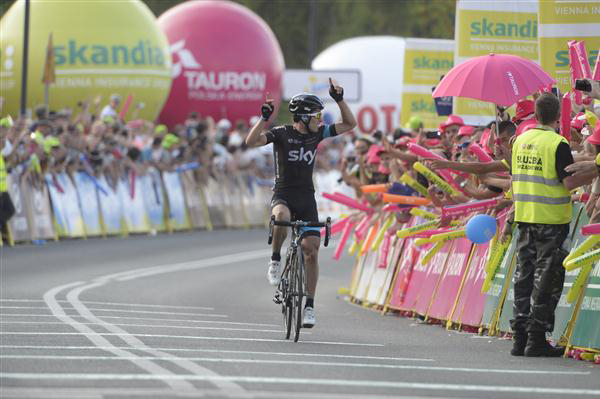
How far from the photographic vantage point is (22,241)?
1038 inches

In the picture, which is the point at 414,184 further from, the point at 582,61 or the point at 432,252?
the point at 582,61

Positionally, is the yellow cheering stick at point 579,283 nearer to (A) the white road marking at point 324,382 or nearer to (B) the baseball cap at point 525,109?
(B) the baseball cap at point 525,109

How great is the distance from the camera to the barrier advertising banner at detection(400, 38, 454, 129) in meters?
23.5

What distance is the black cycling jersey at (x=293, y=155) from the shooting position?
13.7m

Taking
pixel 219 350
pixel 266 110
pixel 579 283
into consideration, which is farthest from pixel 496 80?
pixel 219 350

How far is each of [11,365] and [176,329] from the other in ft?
11.8

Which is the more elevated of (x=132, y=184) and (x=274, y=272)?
(x=274, y=272)

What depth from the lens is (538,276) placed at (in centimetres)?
1227

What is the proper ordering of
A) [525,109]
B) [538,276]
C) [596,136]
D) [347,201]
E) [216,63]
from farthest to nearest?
[216,63] → [347,201] → [525,109] → [538,276] → [596,136]

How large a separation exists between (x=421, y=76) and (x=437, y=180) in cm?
833

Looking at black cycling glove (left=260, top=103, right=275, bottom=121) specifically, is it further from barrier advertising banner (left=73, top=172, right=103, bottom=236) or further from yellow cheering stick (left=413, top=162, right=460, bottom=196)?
barrier advertising banner (left=73, top=172, right=103, bottom=236)

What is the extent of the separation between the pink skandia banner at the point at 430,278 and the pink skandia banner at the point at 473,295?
33.5 inches

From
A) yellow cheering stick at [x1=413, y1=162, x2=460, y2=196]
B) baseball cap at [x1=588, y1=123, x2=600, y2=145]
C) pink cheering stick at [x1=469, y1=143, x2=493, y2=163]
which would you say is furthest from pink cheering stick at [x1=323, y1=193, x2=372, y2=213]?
baseball cap at [x1=588, y1=123, x2=600, y2=145]

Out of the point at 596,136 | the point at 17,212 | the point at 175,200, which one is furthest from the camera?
the point at 175,200
